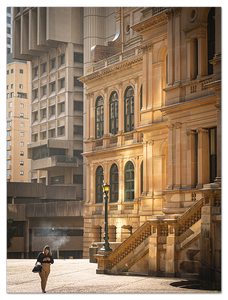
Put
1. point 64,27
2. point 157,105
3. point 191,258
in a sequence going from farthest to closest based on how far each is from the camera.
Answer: point 64,27, point 157,105, point 191,258

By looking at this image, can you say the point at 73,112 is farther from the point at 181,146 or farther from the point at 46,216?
the point at 181,146

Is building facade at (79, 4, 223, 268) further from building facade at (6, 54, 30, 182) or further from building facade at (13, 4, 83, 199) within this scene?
building facade at (6, 54, 30, 182)

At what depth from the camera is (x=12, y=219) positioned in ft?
186

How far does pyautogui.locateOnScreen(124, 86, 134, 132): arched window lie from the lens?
3984 cm

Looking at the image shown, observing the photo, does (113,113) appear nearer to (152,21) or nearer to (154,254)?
(152,21)

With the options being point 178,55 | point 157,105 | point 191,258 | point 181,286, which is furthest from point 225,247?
point 157,105

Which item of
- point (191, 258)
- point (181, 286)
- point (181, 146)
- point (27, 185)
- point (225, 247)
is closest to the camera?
point (225, 247)

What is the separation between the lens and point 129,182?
39312mm

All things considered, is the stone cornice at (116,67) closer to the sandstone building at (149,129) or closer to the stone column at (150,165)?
the sandstone building at (149,129)

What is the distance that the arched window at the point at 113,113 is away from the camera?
4147 cm

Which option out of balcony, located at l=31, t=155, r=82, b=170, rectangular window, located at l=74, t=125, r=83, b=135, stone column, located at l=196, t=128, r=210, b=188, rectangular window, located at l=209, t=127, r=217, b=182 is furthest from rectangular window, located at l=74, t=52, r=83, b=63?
rectangular window, located at l=209, t=127, r=217, b=182

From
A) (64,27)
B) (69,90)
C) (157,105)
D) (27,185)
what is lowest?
(27,185)

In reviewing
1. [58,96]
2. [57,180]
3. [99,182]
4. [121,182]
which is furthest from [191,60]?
[58,96]
